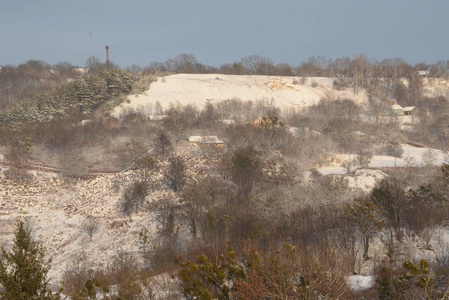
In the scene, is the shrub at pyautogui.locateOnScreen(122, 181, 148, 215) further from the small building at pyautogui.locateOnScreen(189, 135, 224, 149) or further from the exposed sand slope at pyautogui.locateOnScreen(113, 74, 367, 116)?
the exposed sand slope at pyautogui.locateOnScreen(113, 74, 367, 116)

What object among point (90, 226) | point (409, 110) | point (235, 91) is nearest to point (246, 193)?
point (90, 226)

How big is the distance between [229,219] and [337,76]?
236 ft

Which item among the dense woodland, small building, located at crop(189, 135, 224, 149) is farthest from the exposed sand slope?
small building, located at crop(189, 135, 224, 149)

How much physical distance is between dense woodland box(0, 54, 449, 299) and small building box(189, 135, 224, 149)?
0.98 meters

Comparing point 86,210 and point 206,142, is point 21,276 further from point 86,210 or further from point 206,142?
point 206,142

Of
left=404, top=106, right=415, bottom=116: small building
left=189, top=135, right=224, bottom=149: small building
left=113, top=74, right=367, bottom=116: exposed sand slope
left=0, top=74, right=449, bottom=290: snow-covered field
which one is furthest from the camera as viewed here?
left=113, top=74, right=367, bottom=116: exposed sand slope

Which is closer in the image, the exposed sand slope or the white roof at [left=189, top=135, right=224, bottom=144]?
the white roof at [left=189, top=135, right=224, bottom=144]

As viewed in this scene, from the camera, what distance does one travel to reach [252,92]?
63750 mm

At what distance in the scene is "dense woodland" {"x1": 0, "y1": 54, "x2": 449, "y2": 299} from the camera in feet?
25.8

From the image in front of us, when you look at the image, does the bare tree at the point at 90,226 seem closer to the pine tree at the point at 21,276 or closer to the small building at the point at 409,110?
the pine tree at the point at 21,276

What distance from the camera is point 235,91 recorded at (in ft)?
208

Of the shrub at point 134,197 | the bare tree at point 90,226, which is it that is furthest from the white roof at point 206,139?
the bare tree at point 90,226

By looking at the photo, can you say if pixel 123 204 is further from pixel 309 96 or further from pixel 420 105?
pixel 420 105

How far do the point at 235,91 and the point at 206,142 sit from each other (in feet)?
104
